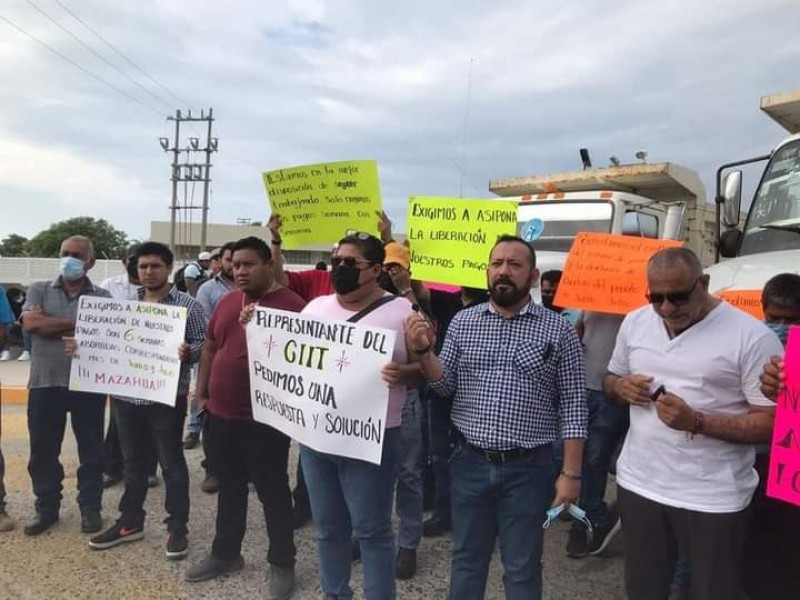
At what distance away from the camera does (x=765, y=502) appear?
266 centimetres

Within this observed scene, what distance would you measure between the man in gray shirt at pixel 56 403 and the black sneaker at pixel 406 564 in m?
2.16

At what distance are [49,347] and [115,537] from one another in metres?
1.39

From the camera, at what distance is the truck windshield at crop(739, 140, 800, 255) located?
14.4 feet

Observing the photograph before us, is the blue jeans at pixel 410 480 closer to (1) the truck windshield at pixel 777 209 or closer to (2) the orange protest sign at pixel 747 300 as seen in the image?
(2) the orange protest sign at pixel 747 300

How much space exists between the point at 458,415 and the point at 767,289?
5.28ft

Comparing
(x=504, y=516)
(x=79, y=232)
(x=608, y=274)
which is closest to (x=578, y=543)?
(x=504, y=516)

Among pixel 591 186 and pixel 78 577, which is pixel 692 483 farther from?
pixel 591 186

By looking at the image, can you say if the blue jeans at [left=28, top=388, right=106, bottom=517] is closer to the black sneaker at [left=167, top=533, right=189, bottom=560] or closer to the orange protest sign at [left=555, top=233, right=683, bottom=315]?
the black sneaker at [left=167, top=533, right=189, bottom=560]

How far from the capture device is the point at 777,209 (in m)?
4.73

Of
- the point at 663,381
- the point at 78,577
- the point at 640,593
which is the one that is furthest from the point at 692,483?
the point at 78,577

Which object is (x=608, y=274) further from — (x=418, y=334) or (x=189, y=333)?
(x=189, y=333)

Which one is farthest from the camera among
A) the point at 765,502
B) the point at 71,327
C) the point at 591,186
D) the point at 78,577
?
the point at 591,186

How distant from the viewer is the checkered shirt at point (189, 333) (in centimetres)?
420

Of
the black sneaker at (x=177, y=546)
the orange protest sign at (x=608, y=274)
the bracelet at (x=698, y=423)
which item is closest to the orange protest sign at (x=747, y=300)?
the orange protest sign at (x=608, y=274)
